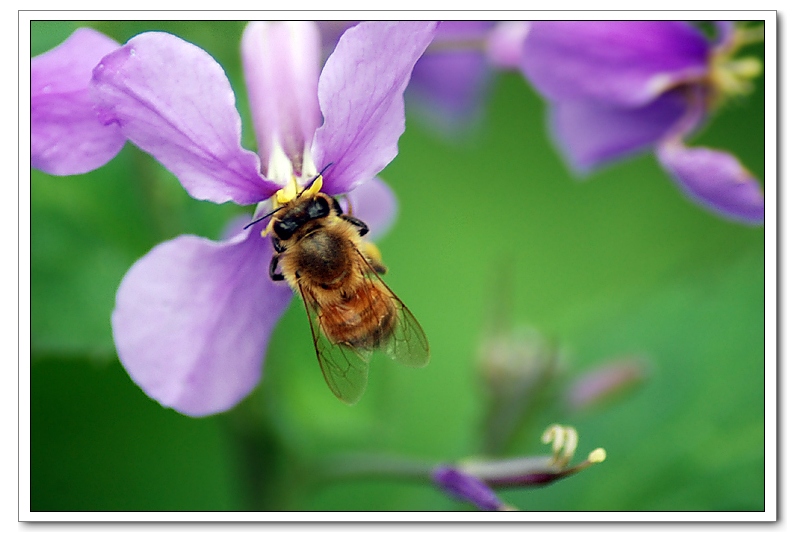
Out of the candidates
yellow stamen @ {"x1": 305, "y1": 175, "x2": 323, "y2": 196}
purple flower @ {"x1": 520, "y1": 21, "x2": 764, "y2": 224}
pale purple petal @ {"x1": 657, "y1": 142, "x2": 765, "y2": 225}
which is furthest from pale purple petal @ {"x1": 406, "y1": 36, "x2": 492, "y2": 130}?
yellow stamen @ {"x1": 305, "y1": 175, "x2": 323, "y2": 196}

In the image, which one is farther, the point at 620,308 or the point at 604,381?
the point at 620,308

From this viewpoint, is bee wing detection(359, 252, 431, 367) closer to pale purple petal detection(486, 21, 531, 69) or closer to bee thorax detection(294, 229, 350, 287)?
bee thorax detection(294, 229, 350, 287)

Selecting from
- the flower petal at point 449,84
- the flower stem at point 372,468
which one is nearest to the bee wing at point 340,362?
the flower stem at point 372,468

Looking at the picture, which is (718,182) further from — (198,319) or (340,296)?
(198,319)

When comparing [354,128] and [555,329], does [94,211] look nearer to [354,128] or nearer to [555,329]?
[354,128]

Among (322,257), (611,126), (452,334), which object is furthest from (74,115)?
(452,334)
